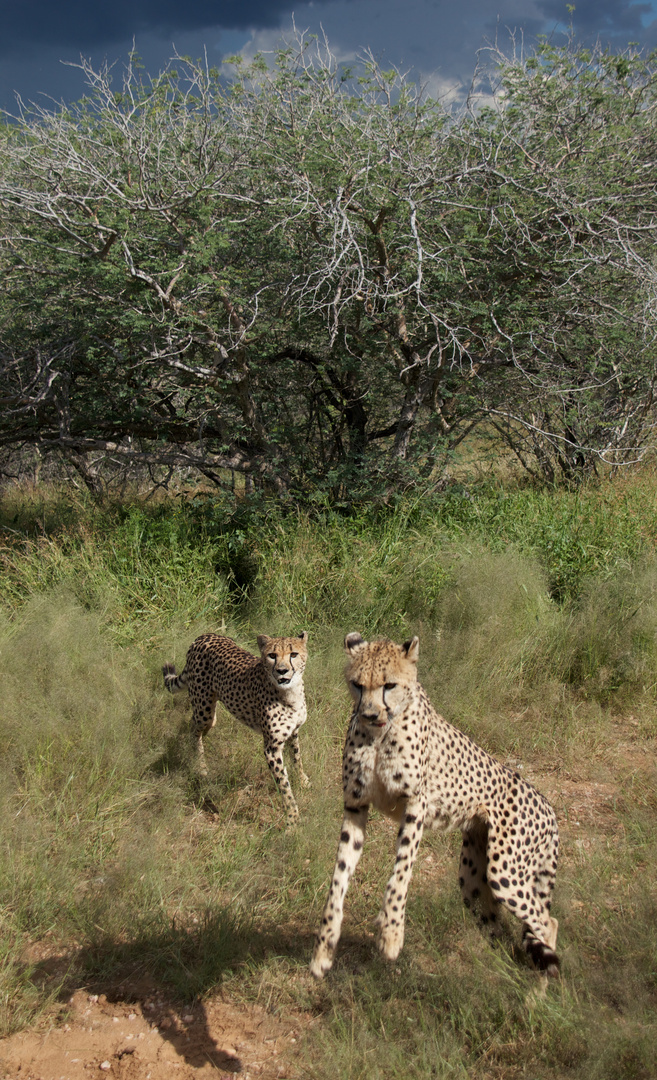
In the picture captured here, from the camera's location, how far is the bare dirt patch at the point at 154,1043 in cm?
264

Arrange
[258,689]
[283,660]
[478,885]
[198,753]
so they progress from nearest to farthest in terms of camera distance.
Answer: [478,885], [283,660], [258,689], [198,753]

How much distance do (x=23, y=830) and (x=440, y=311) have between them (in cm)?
469

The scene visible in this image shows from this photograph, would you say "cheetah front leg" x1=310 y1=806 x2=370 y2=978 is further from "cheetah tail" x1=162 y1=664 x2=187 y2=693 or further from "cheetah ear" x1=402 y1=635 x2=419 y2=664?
"cheetah tail" x1=162 y1=664 x2=187 y2=693

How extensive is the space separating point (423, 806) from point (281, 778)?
1.44m

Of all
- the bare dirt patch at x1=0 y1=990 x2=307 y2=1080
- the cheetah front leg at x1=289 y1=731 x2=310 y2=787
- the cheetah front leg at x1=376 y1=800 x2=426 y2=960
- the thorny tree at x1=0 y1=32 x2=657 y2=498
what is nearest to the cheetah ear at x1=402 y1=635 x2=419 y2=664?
the cheetah front leg at x1=376 y1=800 x2=426 y2=960

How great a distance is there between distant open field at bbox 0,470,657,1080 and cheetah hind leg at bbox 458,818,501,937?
6 cm

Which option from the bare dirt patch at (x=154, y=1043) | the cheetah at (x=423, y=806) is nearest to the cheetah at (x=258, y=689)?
the bare dirt patch at (x=154, y=1043)

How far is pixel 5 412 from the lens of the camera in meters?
7.13

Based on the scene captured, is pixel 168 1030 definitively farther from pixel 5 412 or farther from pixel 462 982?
pixel 5 412

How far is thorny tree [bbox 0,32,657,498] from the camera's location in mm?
5980

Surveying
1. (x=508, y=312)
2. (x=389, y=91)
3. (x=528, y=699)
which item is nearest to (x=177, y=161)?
(x=389, y=91)

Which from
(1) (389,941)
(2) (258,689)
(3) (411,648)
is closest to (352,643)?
(3) (411,648)

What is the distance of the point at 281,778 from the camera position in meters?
3.88

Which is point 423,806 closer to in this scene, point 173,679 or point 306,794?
point 306,794
